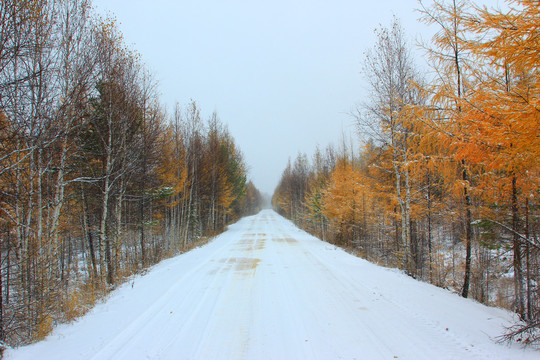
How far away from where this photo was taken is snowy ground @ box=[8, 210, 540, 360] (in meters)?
3.36

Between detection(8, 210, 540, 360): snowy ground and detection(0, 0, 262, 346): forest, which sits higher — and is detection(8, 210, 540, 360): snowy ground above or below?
below

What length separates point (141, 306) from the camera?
5.14m

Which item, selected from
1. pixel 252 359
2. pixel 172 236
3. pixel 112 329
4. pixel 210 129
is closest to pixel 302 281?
pixel 252 359

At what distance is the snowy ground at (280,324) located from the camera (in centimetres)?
336

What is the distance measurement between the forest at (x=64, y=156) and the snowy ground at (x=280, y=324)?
97cm

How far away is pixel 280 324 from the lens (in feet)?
13.8

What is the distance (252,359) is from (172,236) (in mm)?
17438

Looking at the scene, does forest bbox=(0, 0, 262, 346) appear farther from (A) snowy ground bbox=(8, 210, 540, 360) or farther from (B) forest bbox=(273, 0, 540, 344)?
(B) forest bbox=(273, 0, 540, 344)

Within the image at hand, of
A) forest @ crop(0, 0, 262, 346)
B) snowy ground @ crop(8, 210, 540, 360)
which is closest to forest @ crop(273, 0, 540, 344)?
snowy ground @ crop(8, 210, 540, 360)

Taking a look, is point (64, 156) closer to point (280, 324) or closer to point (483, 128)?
point (280, 324)

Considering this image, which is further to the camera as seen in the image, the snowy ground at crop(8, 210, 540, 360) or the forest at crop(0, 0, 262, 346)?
the forest at crop(0, 0, 262, 346)

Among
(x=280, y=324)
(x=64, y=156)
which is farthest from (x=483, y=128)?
(x=64, y=156)

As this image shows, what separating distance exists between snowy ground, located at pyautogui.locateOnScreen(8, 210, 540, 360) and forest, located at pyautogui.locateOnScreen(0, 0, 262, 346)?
0.97m

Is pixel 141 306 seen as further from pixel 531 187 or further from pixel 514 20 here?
pixel 531 187
